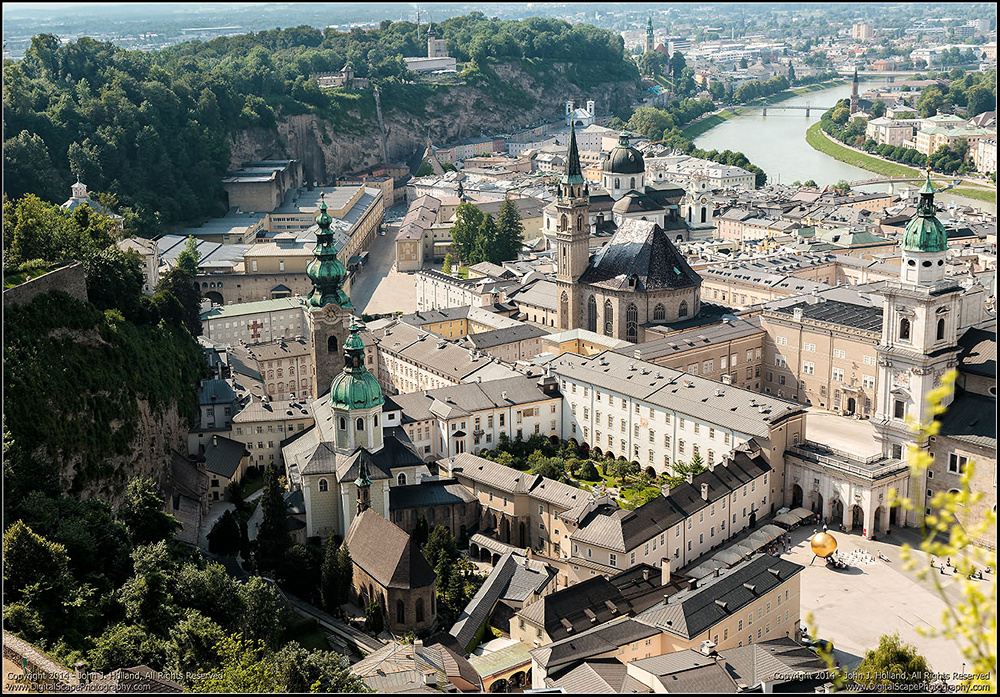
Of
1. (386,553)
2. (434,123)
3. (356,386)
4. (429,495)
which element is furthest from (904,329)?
(434,123)

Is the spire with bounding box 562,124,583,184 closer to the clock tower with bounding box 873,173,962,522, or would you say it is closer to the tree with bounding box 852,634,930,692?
the clock tower with bounding box 873,173,962,522

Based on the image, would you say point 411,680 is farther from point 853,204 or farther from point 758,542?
point 853,204

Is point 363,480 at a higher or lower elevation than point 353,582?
higher

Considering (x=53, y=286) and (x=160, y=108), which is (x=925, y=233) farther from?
(x=160, y=108)

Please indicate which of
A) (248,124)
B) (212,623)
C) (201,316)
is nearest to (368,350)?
(201,316)

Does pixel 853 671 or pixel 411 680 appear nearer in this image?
pixel 411 680

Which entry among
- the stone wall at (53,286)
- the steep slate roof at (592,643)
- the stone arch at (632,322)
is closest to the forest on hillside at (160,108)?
the stone wall at (53,286)

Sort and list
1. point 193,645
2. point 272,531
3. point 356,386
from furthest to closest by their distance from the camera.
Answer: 1. point 356,386
2. point 272,531
3. point 193,645

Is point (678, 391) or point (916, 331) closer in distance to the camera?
point (916, 331)
